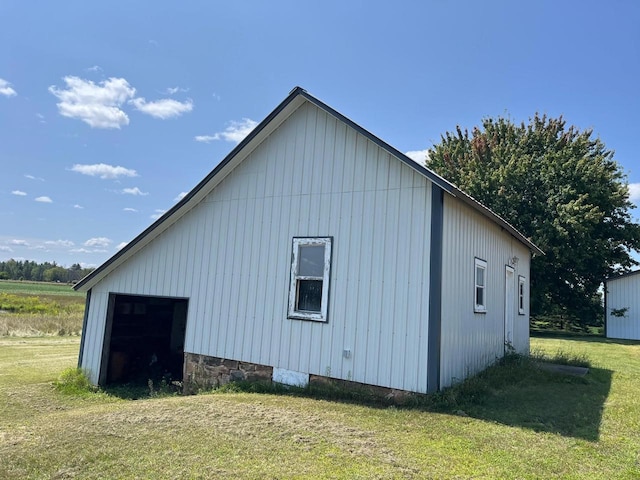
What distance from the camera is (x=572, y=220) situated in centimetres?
2452

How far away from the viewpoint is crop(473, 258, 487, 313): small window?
9.42 metres

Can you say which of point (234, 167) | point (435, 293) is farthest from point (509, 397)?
point (234, 167)

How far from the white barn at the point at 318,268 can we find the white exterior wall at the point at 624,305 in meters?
17.1

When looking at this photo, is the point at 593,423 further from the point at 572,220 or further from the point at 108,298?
the point at 572,220

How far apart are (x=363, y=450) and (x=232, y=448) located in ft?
4.65

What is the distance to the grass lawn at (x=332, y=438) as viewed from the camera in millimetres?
4574

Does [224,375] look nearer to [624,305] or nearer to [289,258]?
[289,258]

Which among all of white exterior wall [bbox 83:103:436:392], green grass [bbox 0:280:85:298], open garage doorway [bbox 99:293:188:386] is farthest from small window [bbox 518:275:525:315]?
green grass [bbox 0:280:85:298]

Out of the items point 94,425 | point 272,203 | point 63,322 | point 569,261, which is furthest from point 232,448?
point 569,261

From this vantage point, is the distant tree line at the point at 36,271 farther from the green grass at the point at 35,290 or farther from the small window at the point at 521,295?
the small window at the point at 521,295

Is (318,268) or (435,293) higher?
(318,268)

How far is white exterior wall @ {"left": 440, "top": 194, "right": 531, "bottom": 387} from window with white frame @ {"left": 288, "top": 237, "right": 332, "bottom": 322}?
2.05m

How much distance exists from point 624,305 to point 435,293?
22.6m

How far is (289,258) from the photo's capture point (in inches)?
347
